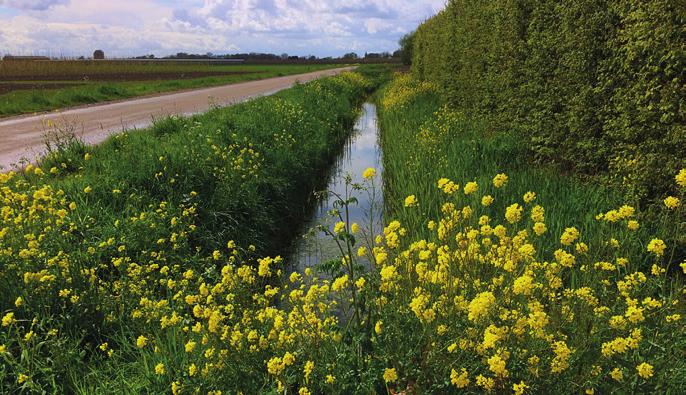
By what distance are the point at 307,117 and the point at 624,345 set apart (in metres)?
11.7

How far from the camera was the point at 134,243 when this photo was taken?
4.81 metres

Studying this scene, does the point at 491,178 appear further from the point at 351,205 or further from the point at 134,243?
the point at 134,243

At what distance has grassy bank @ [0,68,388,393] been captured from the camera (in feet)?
10.1

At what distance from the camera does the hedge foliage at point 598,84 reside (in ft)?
13.4

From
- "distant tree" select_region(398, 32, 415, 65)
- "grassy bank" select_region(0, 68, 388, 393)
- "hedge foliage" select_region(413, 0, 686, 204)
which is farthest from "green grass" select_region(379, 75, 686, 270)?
"distant tree" select_region(398, 32, 415, 65)

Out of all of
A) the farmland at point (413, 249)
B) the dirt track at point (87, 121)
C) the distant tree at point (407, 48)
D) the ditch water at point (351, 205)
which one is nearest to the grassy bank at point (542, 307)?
the farmland at point (413, 249)

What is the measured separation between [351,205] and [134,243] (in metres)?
4.86

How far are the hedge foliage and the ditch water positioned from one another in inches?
108

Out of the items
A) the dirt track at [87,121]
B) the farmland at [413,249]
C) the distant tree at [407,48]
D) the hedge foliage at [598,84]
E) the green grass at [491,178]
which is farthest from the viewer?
the distant tree at [407,48]

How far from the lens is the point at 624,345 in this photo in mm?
2086

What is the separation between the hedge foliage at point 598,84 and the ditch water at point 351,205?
2739mm

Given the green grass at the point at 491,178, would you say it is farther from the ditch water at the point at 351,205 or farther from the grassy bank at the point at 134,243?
the grassy bank at the point at 134,243

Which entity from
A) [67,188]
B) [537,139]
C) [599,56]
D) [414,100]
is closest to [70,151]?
[67,188]

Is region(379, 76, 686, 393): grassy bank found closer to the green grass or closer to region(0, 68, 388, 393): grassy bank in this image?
the green grass
